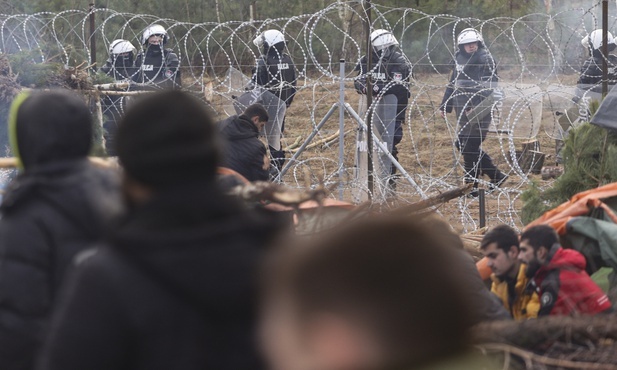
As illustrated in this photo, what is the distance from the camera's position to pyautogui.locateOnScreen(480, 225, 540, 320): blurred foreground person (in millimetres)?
4637

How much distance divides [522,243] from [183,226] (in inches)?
118

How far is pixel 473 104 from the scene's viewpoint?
923 centimetres

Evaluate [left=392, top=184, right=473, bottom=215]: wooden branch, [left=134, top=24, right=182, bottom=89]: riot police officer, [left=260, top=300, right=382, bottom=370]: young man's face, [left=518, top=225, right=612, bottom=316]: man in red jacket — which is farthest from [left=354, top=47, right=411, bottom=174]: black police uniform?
[left=260, top=300, right=382, bottom=370]: young man's face

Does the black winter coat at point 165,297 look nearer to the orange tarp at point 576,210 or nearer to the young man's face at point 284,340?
the young man's face at point 284,340

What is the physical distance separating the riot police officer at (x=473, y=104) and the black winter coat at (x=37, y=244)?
219 inches

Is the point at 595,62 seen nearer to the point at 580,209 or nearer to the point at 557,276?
the point at 580,209

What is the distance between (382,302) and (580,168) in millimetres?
5584

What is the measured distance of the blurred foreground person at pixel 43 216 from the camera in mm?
2506

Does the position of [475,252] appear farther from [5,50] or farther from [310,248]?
[5,50]

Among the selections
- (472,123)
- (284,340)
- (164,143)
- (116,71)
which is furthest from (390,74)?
(284,340)

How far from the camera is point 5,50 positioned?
10.4 meters

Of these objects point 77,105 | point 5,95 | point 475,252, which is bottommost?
point 475,252

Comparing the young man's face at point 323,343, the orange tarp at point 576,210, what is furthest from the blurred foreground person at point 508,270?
the young man's face at point 323,343

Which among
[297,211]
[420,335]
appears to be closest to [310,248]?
[420,335]
